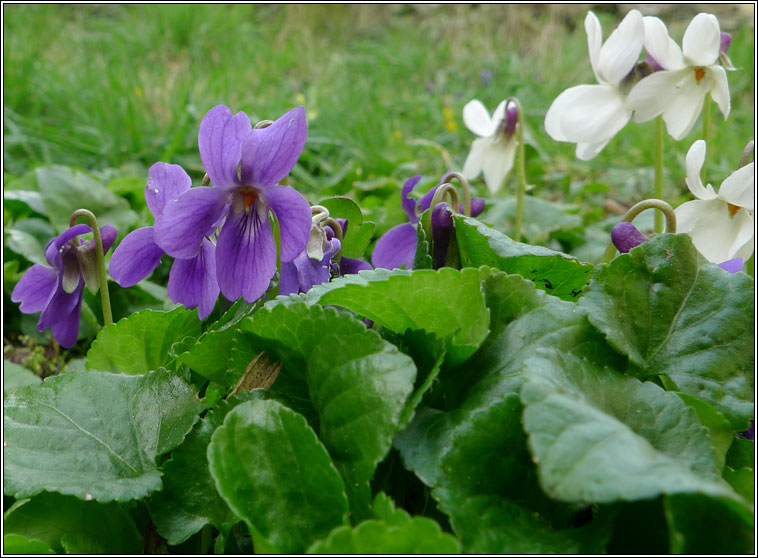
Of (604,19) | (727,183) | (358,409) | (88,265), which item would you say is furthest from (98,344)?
(604,19)

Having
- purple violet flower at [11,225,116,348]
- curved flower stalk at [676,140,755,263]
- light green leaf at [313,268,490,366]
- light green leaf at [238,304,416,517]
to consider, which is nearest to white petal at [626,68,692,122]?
curved flower stalk at [676,140,755,263]

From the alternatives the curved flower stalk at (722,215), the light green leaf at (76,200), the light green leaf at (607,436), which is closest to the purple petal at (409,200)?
the curved flower stalk at (722,215)

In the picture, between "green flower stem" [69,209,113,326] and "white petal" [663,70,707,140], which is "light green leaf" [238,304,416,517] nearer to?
"green flower stem" [69,209,113,326]

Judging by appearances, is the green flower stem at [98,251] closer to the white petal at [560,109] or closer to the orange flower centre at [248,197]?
the orange flower centre at [248,197]

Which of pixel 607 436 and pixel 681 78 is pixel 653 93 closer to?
pixel 681 78

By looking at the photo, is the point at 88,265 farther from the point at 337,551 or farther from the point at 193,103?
the point at 193,103

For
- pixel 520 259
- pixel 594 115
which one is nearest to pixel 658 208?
pixel 520 259
